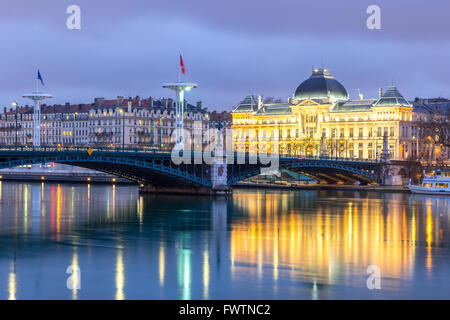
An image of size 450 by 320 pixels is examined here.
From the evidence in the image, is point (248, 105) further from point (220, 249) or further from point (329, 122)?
point (220, 249)

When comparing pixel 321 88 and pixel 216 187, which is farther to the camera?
pixel 321 88

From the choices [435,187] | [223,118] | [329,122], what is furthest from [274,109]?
[435,187]

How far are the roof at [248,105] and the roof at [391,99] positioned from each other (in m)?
30.0

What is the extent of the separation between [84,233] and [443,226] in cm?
2355

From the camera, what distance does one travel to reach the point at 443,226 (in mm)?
55969

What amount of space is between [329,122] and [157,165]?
87.2m

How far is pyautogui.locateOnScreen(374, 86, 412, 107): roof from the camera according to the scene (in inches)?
5822

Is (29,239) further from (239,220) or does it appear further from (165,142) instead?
(165,142)

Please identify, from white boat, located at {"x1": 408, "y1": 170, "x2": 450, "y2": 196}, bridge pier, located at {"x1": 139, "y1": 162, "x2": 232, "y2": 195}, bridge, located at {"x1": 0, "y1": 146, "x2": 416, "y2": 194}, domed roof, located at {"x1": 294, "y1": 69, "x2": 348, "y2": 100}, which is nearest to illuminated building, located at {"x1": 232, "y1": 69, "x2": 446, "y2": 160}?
domed roof, located at {"x1": 294, "y1": 69, "x2": 348, "y2": 100}

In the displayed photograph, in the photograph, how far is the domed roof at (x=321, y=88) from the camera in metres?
161

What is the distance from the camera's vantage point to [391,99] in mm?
148500

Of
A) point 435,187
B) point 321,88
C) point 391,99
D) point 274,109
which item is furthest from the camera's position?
point 274,109

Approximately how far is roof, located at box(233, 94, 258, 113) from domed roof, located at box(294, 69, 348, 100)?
993 centimetres
